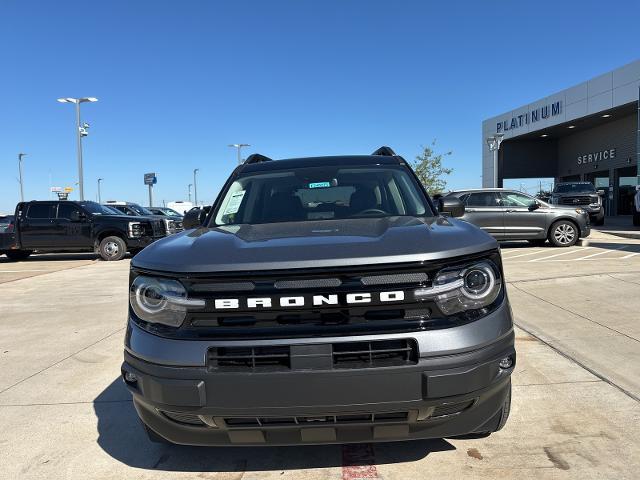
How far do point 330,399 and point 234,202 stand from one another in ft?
6.61

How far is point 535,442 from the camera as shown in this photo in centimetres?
300

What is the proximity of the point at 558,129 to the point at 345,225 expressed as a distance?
34.0 m

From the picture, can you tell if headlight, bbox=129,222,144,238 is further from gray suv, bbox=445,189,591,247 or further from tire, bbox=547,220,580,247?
tire, bbox=547,220,580,247

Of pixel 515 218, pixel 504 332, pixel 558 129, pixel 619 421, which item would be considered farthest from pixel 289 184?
pixel 558 129

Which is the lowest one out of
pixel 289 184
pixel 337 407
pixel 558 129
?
pixel 337 407

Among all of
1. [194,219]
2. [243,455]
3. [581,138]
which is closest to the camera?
[243,455]

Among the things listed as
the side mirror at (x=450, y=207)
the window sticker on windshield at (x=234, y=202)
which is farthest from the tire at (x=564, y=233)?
the window sticker on windshield at (x=234, y=202)

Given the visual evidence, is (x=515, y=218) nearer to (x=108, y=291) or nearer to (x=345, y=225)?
(x=108, y=291)

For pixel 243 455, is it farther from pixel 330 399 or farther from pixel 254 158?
pixel 254 158

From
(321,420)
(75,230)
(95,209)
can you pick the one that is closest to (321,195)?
(321,420)

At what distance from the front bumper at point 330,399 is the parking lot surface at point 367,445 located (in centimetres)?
52

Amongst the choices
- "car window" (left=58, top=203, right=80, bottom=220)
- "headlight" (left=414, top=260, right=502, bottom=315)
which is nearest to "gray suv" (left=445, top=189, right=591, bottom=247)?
"car window" (left=58, top=203, right=80, bottom=220)

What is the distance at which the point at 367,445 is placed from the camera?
9.93ft

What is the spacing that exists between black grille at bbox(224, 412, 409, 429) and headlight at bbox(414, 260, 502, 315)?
1.67 ft
